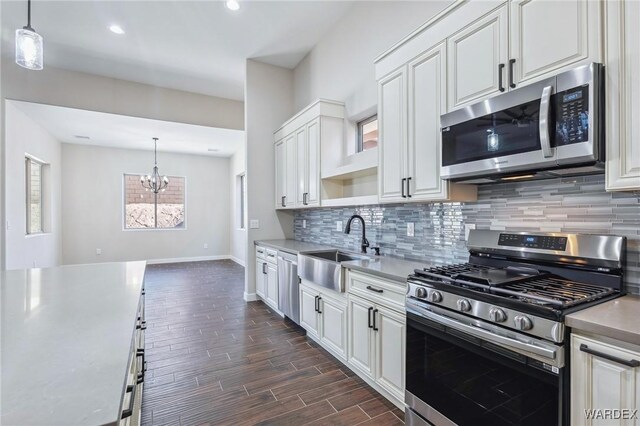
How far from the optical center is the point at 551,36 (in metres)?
1.43

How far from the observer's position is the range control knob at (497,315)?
1277 mm

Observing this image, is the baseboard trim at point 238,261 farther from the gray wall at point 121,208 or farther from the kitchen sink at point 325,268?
the kitchen sink at point 325,268

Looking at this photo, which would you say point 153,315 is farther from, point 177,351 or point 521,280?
point 521,280

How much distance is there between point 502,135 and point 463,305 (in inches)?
36.1

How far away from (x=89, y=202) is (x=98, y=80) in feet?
12.1

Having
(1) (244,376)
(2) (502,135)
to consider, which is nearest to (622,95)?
(2) (502,135)

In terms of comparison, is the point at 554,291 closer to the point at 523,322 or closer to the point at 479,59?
the point at 523,322

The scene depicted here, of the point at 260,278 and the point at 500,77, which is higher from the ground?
the point at 500,77

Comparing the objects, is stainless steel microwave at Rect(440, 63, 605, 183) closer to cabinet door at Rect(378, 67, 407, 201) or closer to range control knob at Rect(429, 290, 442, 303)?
cabinet door at Rect(378, 67, 407, 201)

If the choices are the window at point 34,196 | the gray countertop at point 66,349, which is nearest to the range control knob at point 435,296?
the gray countertop at point 66,349

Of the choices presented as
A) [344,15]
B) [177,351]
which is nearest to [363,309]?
[177,351]

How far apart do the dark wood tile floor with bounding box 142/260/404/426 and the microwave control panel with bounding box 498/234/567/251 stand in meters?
1.28

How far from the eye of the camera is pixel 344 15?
3.60 metres

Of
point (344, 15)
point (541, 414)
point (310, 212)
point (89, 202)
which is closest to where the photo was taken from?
point (541, 414)
